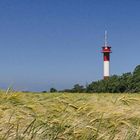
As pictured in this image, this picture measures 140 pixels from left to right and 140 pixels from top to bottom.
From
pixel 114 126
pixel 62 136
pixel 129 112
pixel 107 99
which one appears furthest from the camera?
pixel 107 99

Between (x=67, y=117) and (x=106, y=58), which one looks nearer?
(x=67, y=117)

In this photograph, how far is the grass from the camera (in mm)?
5234

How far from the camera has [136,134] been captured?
18.2 ft

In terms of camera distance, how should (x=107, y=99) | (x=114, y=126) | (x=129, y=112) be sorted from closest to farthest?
(x=114, y=126)
(x=129, y=112)
(x=107, y=99)

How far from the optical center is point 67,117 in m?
5.52

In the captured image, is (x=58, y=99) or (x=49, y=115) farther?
(x=58, y=99)

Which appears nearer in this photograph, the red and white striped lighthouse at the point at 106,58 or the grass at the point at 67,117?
the grass at the point at 67,117

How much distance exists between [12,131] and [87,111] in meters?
0.98

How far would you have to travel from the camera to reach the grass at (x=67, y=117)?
523 cm

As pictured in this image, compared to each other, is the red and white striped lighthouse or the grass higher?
the red and white striped lighthouse

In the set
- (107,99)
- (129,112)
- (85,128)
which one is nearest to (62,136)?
(85,128)

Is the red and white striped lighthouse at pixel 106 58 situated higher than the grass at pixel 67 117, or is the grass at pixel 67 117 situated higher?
the red and white striped lighthouse at pixel 106 58

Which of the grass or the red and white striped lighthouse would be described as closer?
the grass

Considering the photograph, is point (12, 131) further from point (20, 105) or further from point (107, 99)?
point (107, 99)
